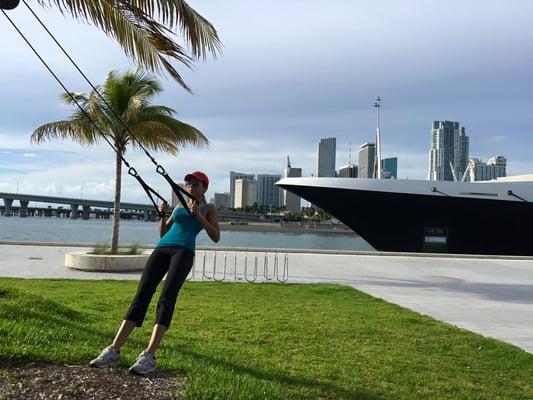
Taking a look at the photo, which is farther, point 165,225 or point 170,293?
point 165,225

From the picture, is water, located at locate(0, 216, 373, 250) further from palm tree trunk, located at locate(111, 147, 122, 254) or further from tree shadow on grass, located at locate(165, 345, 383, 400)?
tree shadow on grass, located at locate(165, 345, 383, 400)

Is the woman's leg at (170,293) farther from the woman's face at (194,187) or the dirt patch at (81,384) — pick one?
the woman's face at (194,187)

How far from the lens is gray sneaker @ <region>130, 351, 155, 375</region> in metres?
3.77

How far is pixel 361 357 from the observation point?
5344mm

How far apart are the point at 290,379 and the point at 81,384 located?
5.23ft

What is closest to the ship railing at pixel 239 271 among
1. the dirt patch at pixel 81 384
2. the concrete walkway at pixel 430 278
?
the concrete walkway at pixel 430 278

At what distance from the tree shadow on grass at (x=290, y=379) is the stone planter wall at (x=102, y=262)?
28.1ft

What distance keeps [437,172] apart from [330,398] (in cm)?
3338

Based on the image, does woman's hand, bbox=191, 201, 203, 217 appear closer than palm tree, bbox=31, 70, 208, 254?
Yes

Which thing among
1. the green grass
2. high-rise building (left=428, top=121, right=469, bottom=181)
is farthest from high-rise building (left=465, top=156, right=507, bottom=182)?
the green grass

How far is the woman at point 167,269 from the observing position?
12.7 feet

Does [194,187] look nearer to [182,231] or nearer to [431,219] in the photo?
[182,231]

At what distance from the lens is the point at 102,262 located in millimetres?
12766

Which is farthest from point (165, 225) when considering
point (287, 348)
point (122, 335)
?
point (287, 348)
